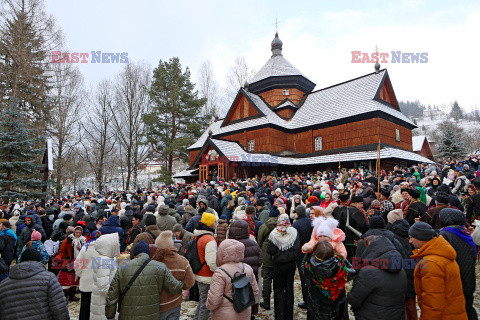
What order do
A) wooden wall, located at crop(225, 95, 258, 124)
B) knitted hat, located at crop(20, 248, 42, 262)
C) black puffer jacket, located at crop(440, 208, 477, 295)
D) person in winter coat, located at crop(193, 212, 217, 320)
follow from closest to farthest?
knitted hat, located at crop(20, 248, 42, 262)
black puffer jacket, located at crop(440, 208, 477, 295)
person in winter coat, located at crop(193, 212, 217, 320)
wooden wall, located at crop(225, 95, 258, 124)

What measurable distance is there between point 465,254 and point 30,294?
554 cm

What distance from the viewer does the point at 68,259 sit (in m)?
5.51

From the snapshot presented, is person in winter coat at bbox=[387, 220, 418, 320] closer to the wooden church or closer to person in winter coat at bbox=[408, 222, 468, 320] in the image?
person in winter coat at bbox=[408, 222, 468, 320]

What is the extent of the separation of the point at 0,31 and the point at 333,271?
26793 millimetres

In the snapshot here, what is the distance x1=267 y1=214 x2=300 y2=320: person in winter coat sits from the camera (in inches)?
173

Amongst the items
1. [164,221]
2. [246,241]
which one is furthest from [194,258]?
[164,221]

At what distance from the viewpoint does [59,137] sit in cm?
2603

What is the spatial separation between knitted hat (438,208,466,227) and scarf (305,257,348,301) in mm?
1806

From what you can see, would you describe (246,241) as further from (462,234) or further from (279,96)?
(279,96)

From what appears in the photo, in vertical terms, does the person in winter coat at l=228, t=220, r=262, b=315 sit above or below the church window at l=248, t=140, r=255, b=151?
below

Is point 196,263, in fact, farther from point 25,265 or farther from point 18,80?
point 18,80

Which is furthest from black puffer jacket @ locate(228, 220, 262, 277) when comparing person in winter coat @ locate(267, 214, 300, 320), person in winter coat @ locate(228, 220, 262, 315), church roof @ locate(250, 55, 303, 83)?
church roof @ locate(250, 55, 303, 83)

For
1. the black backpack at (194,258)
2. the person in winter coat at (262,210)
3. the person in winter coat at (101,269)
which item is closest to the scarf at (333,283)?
the black backpack at (194,258)

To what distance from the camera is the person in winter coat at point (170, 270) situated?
134 inches
